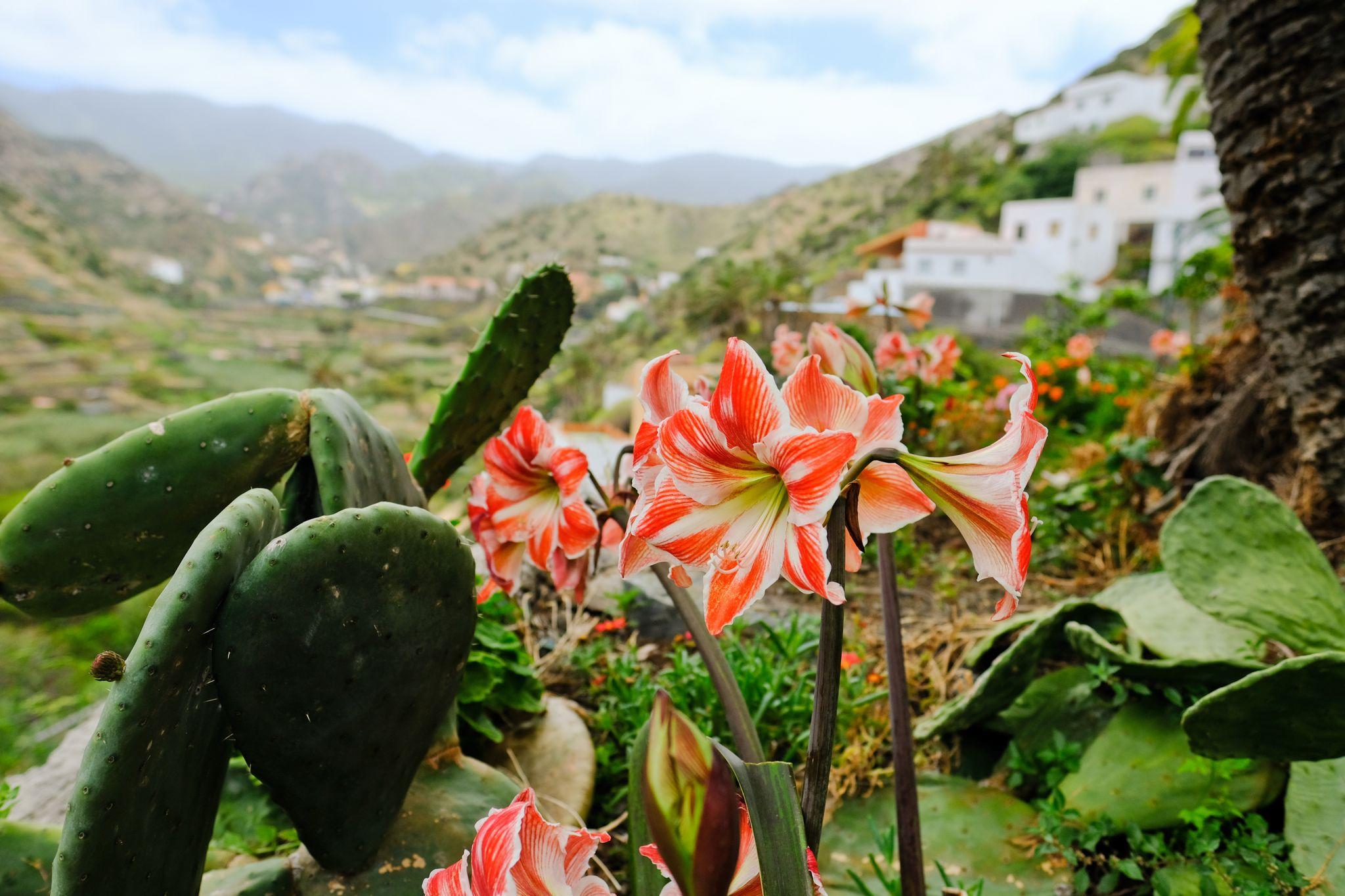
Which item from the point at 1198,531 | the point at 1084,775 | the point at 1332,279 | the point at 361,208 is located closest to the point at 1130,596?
the point at 1198,531

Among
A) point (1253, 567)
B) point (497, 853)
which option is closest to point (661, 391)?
point (497, 853)

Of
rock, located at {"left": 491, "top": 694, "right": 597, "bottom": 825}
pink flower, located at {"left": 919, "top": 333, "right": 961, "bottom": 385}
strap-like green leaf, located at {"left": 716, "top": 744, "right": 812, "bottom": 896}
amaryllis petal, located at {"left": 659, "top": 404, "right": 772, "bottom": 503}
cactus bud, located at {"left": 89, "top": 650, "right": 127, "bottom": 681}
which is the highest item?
amaryllis petal, located at {"left": 659, "top": 404, "right": 772, "bottom": 503}

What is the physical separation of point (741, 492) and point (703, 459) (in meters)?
0.04

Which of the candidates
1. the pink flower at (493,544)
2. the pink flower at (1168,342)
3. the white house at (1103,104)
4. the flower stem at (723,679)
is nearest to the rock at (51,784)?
the pink flower at (493,544)

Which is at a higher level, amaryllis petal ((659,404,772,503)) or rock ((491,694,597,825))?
amaryllis petal ((659,404,772,503))

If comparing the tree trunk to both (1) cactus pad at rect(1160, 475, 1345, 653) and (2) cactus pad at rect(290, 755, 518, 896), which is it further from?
(2) cactus pad at rect(290, 755, 518, 896)

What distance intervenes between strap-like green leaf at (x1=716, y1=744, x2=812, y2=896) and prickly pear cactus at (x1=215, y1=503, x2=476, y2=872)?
0.42m

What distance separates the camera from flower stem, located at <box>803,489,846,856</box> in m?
0.51

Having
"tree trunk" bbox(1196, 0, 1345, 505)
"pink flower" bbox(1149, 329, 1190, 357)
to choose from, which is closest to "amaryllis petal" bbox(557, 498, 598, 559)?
"tree trunk" bbox(1196, 0, 1345, 505)

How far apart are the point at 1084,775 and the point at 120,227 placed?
86.9 ft

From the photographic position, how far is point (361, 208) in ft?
153

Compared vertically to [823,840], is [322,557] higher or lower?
higher

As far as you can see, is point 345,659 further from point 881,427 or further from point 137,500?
point 881,427

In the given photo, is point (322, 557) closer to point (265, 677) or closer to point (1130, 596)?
point (265, 677)
